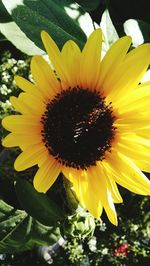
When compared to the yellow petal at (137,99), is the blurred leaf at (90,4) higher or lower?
higher

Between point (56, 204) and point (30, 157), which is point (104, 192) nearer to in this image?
point (30, 157)

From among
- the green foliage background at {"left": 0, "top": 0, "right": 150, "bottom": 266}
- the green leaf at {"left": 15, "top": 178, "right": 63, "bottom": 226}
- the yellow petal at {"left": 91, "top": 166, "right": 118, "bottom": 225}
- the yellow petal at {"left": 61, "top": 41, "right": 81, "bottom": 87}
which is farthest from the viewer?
the green leaf at {"left": 15, "top": 178, "right": 63, "bottom": 226}

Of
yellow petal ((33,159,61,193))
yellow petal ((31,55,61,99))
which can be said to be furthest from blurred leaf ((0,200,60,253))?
yellow petal ((31,55,61,99))

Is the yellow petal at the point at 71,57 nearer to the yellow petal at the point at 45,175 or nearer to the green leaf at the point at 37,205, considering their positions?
the yellow petal at the point at 45,175

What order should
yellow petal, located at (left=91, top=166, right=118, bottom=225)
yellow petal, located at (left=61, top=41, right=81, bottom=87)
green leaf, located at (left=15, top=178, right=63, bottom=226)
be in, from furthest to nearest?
green leaf, located at (left=15, top=178, right=63, bottom=226), yellow petal, located at (left=91, top=166, right=118, bottom=225), yellow petal, located at (left=61, top=41, right=81, bottom=87)

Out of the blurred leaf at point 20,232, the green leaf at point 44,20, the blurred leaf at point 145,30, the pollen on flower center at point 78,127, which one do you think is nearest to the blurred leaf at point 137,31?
the blurred leaf at point 145,30

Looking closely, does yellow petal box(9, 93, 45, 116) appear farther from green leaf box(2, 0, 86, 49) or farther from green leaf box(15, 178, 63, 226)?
green leaf box(15, 178, 63, 226)
